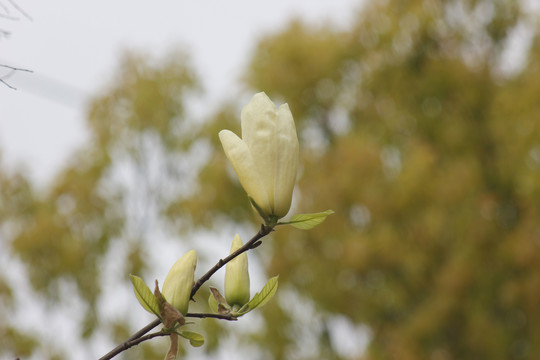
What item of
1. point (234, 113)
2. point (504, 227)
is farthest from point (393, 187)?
point (234, 113)

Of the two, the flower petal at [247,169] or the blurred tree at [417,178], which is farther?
the blurred tree at [417,178]

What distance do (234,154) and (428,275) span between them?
327 cm

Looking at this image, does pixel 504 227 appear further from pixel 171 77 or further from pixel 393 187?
pixel 171 77

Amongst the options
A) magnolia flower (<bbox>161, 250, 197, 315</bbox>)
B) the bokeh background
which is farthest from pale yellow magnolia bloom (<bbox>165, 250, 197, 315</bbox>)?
the bokeh background

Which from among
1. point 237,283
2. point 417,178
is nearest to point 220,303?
point 237,283

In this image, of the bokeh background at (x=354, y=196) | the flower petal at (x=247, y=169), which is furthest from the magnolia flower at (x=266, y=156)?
the bokeh background at (x=354, y=196)

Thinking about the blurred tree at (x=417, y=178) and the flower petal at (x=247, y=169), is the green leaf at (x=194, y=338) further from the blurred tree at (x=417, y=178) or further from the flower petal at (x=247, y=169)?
the blurred tree at (x=417, y=178)

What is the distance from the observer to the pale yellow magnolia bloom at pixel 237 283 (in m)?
0.36

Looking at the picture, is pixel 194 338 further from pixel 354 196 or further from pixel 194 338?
pixel 354 196

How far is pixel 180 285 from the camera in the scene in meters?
0.33

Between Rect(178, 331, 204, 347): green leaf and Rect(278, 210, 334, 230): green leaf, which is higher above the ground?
Rect(278, 210, 334, 230): green leaf

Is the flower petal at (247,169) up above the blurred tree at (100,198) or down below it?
below

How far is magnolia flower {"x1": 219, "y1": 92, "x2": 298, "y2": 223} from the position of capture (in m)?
0.32

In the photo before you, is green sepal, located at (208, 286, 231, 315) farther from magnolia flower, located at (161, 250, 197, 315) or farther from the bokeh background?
the bokeh background
